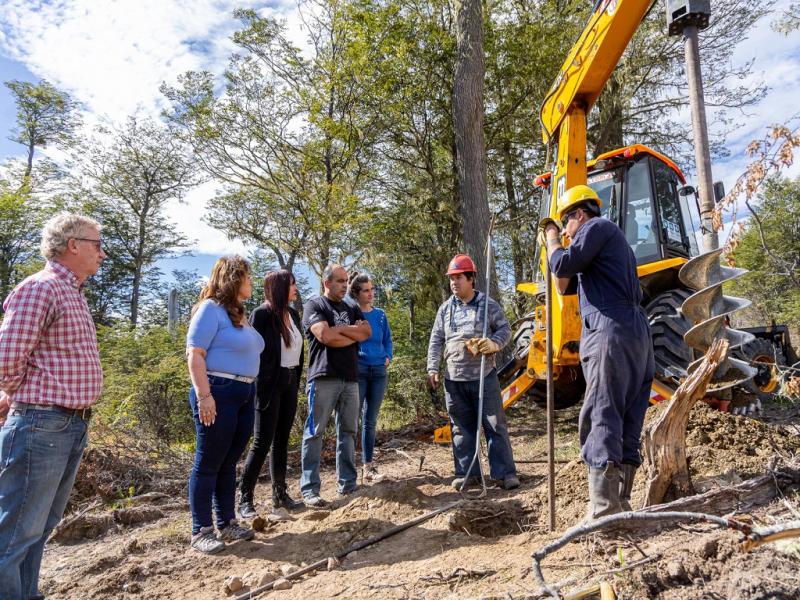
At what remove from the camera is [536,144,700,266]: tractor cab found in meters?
5.83

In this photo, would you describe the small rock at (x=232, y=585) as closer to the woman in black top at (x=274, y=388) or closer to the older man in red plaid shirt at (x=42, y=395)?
the older man in red plaid shirt at (x=42, y=395)

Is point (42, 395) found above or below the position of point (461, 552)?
above

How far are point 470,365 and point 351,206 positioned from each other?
16.2 feet

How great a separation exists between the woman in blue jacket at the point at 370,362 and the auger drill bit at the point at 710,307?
2.91 metres

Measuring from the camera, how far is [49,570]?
3477mm

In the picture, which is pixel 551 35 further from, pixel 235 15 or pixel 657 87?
pixel 235 15

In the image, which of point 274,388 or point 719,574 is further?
point 274,388

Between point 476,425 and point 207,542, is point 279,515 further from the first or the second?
point 476,425

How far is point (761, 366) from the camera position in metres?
6.28

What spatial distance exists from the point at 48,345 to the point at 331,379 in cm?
228

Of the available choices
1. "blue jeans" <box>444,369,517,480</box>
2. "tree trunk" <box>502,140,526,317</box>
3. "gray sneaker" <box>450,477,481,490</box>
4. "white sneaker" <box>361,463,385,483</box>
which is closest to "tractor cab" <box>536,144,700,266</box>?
"blue jeans" <box>444,369,517,480</box>

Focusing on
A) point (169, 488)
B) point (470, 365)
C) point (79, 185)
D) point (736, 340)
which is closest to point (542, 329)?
point (470, 365)

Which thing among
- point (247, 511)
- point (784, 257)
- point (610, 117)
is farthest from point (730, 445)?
point (784, 257)

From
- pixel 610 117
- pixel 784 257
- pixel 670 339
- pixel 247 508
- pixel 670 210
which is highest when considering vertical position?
pixel 610 117
